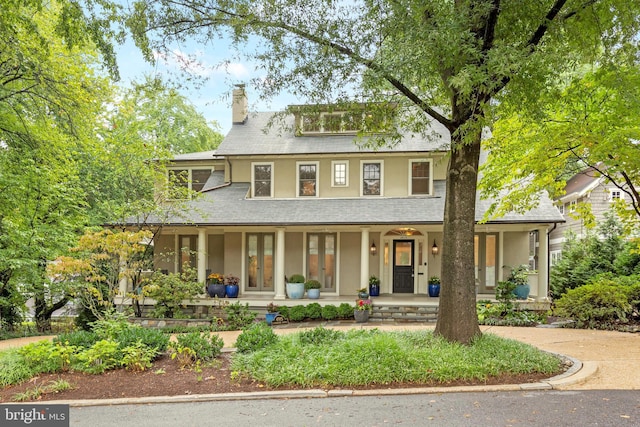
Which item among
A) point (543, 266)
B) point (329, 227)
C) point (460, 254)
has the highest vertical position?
point (329, 227)

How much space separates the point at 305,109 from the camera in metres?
8.17

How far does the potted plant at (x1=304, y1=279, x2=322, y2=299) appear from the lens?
45.9 feet

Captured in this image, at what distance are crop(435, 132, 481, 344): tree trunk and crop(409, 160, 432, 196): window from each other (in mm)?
7966

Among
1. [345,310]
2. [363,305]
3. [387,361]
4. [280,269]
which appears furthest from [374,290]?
[387,361]

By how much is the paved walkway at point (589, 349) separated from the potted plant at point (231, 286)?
285cm

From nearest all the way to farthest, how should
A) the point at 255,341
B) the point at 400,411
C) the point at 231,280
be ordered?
the point at 400,411, the point at 255,341, the point at 231,280

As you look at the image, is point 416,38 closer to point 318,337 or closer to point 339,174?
point 318,337

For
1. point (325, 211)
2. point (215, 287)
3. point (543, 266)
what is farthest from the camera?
point (325, 211)

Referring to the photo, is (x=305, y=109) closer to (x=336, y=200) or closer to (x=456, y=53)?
(x=456, y=53)

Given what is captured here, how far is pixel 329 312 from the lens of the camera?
1246cm

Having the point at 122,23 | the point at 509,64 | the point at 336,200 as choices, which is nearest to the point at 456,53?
the point at 509,64

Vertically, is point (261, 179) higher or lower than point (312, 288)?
higher

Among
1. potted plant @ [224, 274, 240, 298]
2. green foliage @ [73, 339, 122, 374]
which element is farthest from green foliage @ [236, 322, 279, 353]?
potted plant @ [224, 274, 240, 298]

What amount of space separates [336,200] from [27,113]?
963cm
